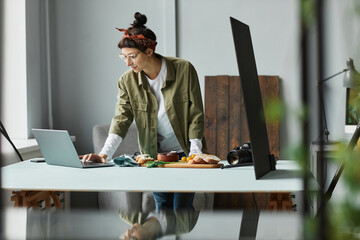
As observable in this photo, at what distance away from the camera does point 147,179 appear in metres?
2.09

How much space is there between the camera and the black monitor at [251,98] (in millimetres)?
1868

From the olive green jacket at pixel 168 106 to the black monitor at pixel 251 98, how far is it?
33.3 inches

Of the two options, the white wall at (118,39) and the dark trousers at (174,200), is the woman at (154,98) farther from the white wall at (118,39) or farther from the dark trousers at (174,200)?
the white wall at (118,39)

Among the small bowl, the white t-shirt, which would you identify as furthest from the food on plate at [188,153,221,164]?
the white t-shirt

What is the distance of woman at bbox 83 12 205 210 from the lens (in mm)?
2951

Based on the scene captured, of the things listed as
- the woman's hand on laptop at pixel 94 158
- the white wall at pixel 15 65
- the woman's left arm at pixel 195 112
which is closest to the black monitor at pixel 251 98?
the woman's left arm at pixel 195 112

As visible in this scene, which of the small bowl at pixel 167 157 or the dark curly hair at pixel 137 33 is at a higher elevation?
the dark curly hair at pixel 137 33

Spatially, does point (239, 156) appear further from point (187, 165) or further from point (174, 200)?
point (174, 200)

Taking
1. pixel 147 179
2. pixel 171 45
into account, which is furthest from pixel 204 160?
pixel 171 45

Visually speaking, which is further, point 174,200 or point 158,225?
point 174,200

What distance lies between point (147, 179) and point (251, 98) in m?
0.56

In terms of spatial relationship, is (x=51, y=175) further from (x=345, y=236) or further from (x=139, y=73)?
(x=345, y=236)

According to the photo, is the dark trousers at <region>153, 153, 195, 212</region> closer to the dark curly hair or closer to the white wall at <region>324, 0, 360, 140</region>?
the dark curly hair

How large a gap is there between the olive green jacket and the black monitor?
33.3 inches
